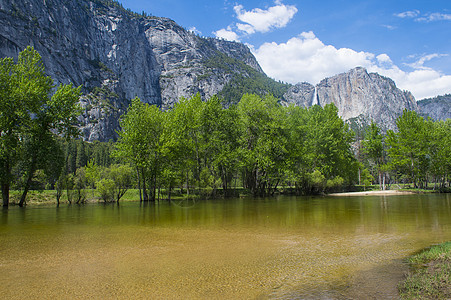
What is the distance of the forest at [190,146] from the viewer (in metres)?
26.4

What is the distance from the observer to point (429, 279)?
15.9 feet

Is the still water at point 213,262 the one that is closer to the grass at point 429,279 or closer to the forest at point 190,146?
the grass at point 429,279

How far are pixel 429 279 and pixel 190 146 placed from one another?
114 ft

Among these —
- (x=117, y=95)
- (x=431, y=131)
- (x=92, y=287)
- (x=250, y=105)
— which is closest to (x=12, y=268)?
(x=92, y=287)

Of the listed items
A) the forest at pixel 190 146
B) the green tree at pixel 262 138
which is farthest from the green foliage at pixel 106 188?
the green tree at pixel 262 138

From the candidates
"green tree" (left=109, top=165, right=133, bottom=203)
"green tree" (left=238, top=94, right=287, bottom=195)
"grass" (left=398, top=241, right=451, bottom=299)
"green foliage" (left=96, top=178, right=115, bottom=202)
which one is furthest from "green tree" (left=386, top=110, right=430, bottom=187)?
"grass" (left=398, top=241, right=451, bottom=299)

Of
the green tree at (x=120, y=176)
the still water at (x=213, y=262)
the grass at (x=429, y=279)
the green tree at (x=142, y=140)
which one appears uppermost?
the green tree at (x=142, y=140)

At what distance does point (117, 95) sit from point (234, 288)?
202 m

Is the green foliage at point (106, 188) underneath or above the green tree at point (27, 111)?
underneath

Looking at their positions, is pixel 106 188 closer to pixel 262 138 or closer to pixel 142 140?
pixel 142 140

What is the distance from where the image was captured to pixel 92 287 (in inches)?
212

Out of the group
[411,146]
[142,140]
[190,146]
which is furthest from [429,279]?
[411,146]

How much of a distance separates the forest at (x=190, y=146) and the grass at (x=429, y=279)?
94.1 ft

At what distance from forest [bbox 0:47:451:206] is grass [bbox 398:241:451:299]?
28.7m
